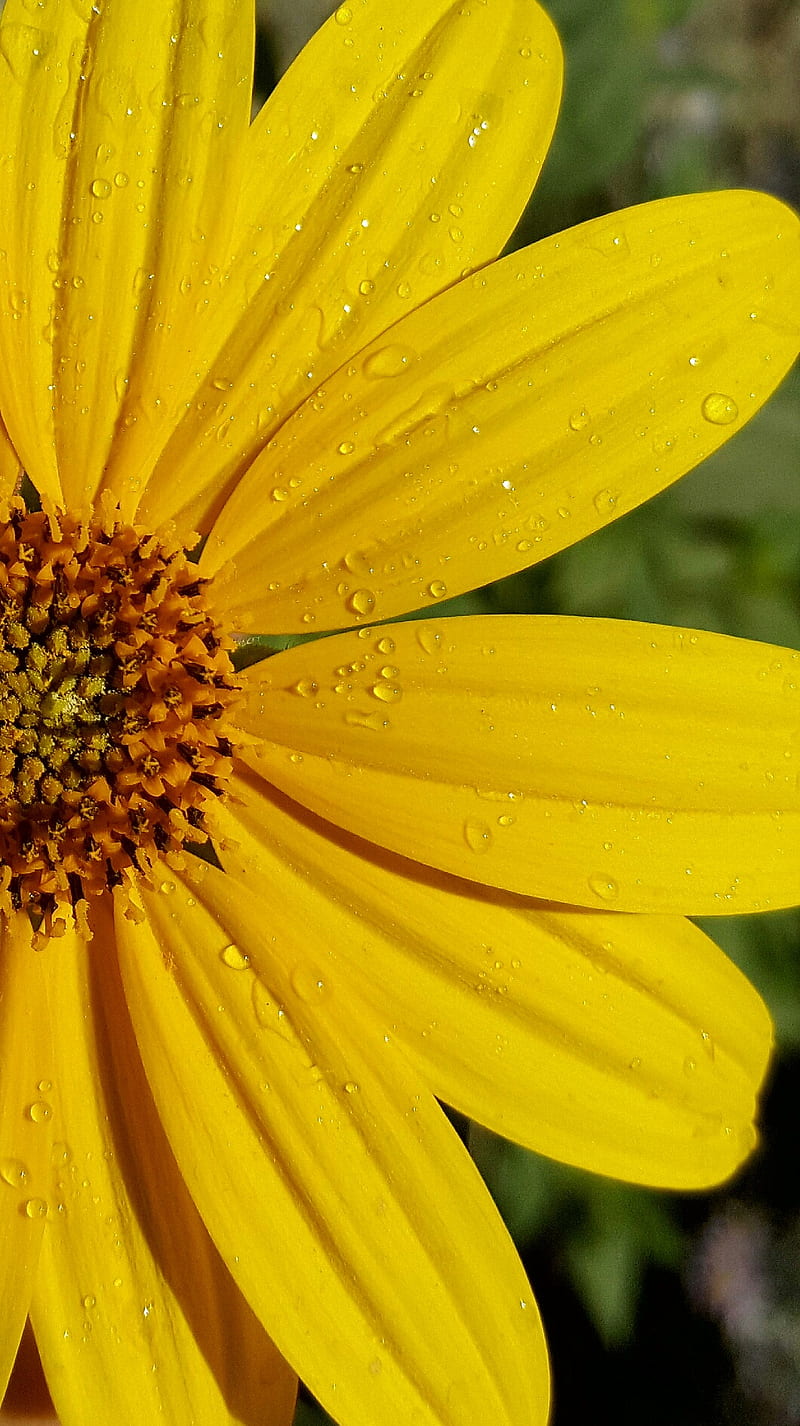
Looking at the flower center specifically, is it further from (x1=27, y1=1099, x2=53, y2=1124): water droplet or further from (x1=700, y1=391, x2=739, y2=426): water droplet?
(x1=700, y1=391, x2=739, y2=426): water droplet

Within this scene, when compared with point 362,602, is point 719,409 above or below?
above

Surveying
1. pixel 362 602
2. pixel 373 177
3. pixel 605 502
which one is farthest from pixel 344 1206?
pixel 373 177

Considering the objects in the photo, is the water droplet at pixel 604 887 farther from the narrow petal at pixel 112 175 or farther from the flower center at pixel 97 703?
the narrow petal at pixel 112 175

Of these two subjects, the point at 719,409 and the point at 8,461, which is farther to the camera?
the point at 8,461

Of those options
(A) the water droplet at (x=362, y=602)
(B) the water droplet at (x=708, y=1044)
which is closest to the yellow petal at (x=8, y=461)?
(A) the water droplet at (x=362, y=602)

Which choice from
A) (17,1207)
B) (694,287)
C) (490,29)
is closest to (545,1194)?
(17,1207)

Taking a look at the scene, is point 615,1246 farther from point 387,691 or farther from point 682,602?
point 387,691

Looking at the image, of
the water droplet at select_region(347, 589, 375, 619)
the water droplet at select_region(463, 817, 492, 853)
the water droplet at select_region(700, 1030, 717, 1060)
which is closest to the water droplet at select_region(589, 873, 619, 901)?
the water droplet at select_region(463, 817, 492, 853)

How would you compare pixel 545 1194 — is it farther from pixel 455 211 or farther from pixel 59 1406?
pixel 455 211
